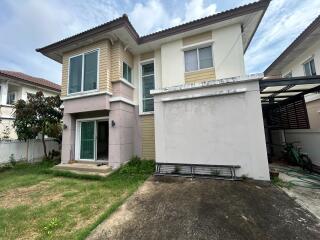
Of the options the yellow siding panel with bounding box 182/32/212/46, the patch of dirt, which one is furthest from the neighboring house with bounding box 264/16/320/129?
the patch of dirt

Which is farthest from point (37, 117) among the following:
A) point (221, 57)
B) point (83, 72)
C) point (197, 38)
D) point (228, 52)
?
point (228, 52)

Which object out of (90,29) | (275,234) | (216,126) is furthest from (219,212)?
(90,29)

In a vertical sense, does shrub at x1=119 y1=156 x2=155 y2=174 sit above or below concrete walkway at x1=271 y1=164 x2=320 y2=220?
above

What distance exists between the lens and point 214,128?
5516mm

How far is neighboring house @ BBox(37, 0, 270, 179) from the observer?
18.7 feet

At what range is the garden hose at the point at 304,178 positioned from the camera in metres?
4.70

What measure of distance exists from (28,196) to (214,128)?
6.27 m

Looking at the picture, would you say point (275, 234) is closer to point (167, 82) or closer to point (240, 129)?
point (240, 129)

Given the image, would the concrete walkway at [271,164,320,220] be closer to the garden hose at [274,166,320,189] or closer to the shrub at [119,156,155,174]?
the garden hose at [274,166,320,189]

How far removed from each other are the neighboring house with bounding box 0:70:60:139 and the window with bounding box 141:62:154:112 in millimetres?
9137

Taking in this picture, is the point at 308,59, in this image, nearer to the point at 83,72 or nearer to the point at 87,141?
the point at 83,72

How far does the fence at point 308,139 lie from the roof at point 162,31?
17.4ft

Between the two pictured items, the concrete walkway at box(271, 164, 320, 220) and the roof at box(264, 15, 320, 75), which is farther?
the roof at box(264, 15, 320, 75)

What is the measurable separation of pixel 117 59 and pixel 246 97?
5784 mm
